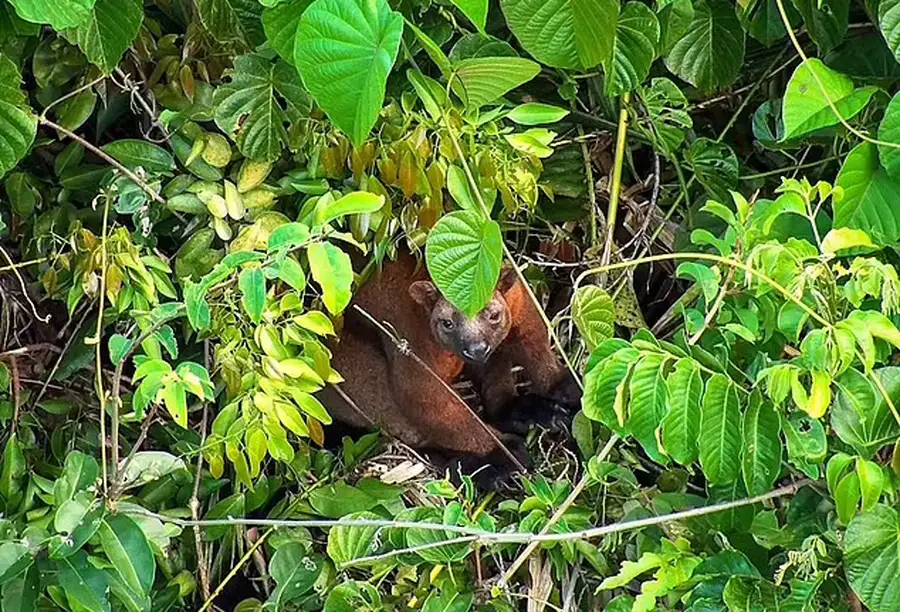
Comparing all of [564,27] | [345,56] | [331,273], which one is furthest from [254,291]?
[564,27]

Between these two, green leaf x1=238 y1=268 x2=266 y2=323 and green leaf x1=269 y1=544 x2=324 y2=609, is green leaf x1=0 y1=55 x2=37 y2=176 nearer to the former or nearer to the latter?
green leaf x1=238 y1=268 x2=266 y2=323

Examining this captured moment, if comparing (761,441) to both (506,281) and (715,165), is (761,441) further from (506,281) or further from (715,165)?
(506,281)

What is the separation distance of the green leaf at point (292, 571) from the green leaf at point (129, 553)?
0.79 ft

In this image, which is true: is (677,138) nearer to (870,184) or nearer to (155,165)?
(870,184)

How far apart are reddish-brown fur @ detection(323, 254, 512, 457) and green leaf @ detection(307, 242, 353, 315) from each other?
923mm

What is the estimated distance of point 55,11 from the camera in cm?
106

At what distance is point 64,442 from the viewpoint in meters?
1.67

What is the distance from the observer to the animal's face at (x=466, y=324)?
6.09 feet

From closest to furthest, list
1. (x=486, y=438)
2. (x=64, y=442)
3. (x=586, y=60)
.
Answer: (x=586, y=60), (x=64, y=442), (x=486, y=438)

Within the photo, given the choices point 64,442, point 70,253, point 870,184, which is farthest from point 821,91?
point 64,442

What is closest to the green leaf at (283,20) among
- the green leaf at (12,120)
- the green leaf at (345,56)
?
the green leaf at (345,56)

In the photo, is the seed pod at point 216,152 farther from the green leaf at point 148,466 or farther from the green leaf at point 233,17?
the green leaf at point 148,466

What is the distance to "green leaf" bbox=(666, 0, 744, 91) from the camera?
1.46 metres

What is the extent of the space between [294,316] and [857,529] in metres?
0.66
